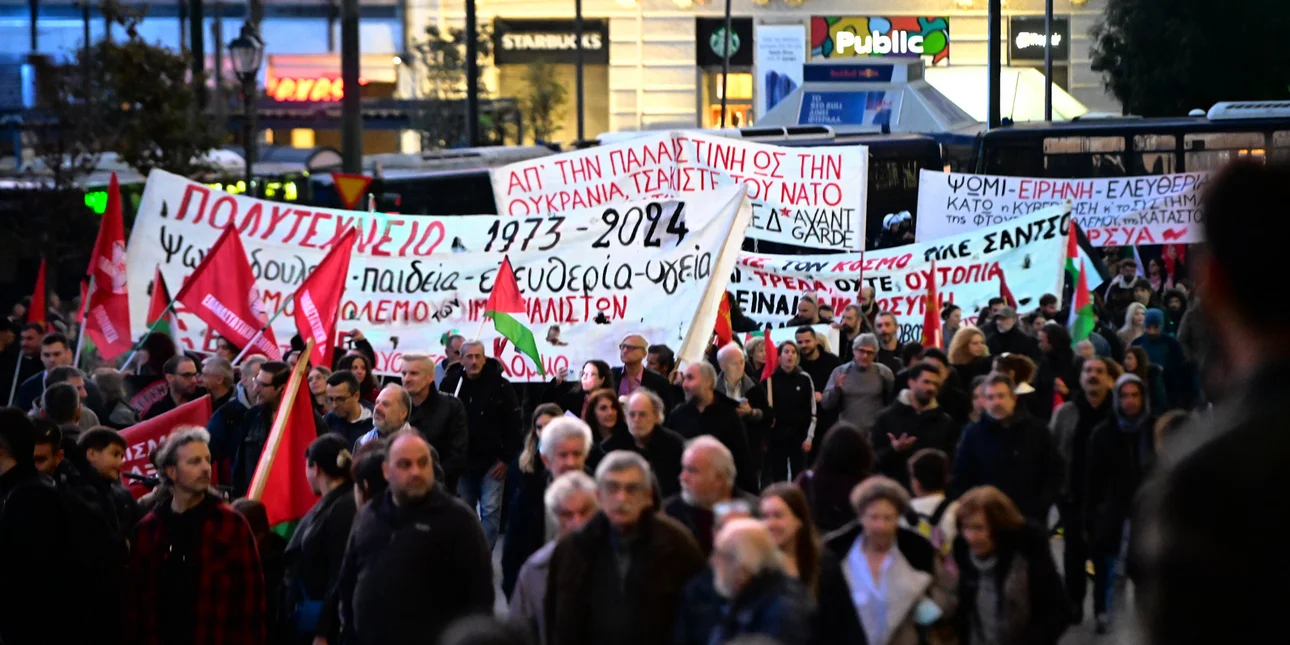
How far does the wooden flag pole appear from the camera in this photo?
8.12 meters

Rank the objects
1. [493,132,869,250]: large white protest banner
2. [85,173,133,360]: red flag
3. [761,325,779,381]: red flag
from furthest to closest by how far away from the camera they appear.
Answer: [493,132,869,250]: large white protest banner, [761,325,779,381]: red flag, [85,173,133,360]: red flag

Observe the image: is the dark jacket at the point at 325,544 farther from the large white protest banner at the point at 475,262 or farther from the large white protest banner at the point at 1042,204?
the large white protest banner at the point at 1042,204

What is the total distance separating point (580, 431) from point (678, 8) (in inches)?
2126

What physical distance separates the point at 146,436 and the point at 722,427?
296cm

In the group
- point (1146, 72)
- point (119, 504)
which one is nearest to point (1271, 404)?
point (119, 504)

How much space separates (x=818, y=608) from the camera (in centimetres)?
499

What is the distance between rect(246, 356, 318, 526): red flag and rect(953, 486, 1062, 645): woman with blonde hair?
3.42 m

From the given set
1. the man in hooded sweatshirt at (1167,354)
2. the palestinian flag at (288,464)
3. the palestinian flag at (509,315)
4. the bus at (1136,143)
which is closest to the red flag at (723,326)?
the palestinian flag at (509,315)

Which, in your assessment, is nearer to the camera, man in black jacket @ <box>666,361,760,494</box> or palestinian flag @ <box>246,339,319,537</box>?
palestinian flag @ <box>246,339,319,537</box>

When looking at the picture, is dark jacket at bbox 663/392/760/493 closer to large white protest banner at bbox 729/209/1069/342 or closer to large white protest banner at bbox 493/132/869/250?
large white protest banner at bbox 493/132/869/250

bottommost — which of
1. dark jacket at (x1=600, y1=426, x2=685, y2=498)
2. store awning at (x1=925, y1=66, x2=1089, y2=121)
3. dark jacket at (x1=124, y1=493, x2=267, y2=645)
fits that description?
dark jacket at (x1=124, y1=493, x2=267, y2=645)

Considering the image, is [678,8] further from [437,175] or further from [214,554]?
[214,554]

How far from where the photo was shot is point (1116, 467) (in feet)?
28.2

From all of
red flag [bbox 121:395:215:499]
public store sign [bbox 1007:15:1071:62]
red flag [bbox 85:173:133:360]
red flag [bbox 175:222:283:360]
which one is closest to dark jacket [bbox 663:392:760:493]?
red flag [bbox 121:395:215:499]
